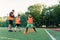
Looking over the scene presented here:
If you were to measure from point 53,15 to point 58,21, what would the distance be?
1468 mm

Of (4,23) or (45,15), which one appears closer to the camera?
(4,23)

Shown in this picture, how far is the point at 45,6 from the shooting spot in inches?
1438

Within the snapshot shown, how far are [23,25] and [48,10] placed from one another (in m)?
6.60

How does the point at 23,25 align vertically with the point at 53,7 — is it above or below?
below

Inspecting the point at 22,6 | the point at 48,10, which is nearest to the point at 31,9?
the point at 48,10

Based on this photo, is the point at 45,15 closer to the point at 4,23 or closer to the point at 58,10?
the point at 58,10

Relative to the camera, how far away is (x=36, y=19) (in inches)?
1423

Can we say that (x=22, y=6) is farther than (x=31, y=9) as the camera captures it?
No

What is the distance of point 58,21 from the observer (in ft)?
119

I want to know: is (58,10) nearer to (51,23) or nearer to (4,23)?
(51,23)

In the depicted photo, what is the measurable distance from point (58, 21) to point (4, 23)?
8.36 m

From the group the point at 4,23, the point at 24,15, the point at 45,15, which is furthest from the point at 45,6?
the point at 4,23

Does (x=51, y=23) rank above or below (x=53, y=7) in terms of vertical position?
below

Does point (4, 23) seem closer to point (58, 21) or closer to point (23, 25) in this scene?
point (23, 25)
